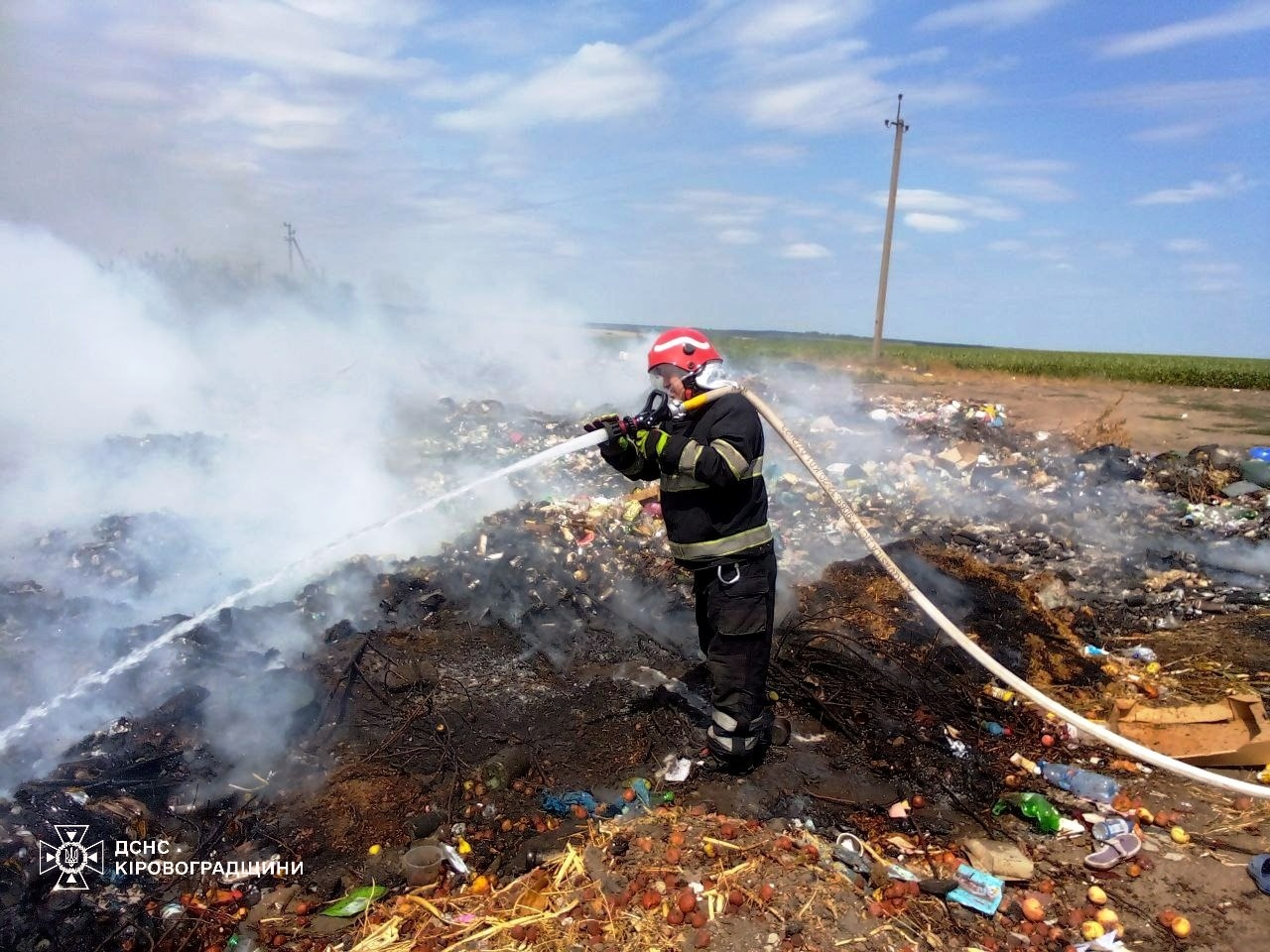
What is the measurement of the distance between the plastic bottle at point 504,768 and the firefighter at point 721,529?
0.99 m

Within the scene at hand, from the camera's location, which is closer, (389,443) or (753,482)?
(753,482)

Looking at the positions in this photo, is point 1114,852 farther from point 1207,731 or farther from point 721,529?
point 721,529

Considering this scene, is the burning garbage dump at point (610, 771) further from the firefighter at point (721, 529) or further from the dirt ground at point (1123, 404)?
the dirt ground at point (1123, 404)

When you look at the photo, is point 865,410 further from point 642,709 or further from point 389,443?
point 642,709

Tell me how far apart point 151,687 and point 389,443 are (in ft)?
18.9

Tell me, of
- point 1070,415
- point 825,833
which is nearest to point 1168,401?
point 1070,415

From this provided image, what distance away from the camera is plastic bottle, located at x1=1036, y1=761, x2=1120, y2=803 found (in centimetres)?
377

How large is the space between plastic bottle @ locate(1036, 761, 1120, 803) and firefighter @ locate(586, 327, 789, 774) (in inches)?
62.0

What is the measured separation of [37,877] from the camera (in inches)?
123

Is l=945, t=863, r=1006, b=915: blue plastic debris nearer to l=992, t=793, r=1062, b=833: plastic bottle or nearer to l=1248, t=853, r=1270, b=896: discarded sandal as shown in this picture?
l=992, t=793, r=1062, b=833: plastic bottle

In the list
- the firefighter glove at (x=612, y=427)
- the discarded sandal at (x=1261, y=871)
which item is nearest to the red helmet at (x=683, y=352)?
the firefighter glove at (x=612, y=427)

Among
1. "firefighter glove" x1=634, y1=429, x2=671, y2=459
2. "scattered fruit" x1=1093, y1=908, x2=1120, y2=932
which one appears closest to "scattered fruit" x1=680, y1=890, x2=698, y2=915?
"scattered fruit" x1=1093, y1=908, x2=1120, y2=932

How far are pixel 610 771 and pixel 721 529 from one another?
1430mm

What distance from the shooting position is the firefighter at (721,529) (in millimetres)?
3693
